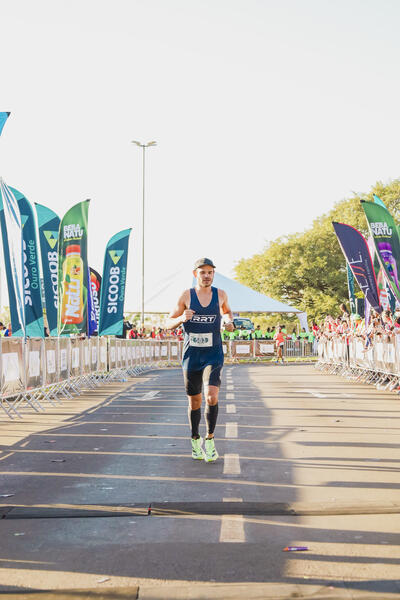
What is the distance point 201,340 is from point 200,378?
424 mm

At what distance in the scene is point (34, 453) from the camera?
895 cm

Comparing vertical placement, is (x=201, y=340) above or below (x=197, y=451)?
above

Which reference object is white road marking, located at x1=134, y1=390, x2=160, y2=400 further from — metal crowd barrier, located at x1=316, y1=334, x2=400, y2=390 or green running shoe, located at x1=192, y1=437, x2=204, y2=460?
green running shoe, located at x1=192, y1=437, x2=204, y2=460

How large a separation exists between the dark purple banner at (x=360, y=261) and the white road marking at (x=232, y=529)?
58.1 feet

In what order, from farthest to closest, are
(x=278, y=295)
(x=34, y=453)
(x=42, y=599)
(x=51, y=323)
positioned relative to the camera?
(x=278, y=295) → (x=51, y=323) → (x=34, y=453) → (x=42, y=599)

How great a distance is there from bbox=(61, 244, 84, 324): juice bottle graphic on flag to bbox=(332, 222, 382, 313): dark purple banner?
26.4 ft

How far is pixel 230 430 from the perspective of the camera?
1074cm

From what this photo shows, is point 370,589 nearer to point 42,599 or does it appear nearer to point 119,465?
point 42,599

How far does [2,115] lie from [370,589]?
1062 centimetres

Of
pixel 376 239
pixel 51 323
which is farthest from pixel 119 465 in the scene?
pixel 376 239

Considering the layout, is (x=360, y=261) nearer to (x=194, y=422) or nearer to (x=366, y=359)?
(x=366, y=359)

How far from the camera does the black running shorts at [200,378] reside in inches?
320

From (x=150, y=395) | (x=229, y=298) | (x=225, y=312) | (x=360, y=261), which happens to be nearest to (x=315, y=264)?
(x=229, y=298)

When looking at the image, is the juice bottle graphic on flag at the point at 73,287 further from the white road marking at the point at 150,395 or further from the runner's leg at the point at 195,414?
the runner's leg at the point at 195,414
